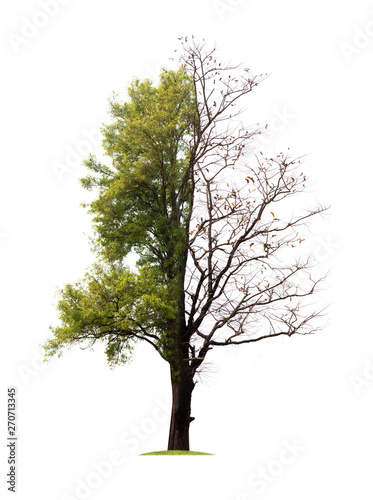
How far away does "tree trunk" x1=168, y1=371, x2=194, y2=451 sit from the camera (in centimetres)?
943

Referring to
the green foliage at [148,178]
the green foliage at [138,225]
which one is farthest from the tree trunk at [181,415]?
the green foliage at [148,178]

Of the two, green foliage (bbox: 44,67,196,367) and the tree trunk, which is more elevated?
green foliage (bbox: 44,67,196,367)

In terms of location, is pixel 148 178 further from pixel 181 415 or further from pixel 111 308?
pixel 181 415

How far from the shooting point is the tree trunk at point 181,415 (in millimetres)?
9430

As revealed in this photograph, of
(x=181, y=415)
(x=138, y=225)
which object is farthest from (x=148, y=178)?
(x=181, y=415)

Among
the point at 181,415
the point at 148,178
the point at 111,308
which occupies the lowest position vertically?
the point at 181,415

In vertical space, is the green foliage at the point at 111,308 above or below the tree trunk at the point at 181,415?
above

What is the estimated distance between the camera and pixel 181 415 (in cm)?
947

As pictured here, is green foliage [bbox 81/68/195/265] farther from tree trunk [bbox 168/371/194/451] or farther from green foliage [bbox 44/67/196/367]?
tree trunk [bbox 168/371/194/451]

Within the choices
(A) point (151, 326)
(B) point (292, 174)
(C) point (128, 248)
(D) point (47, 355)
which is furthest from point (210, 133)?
(D) point (47, 355)

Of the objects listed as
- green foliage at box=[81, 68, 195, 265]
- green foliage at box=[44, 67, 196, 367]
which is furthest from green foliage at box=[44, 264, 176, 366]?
green foliage at box=[81, 68, 195, 265]

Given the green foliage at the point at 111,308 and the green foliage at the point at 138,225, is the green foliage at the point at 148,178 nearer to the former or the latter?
the green foliage at the point at 138,225

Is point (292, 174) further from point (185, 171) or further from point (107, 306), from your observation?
point (107, 306)

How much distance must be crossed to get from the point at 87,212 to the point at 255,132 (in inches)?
140
